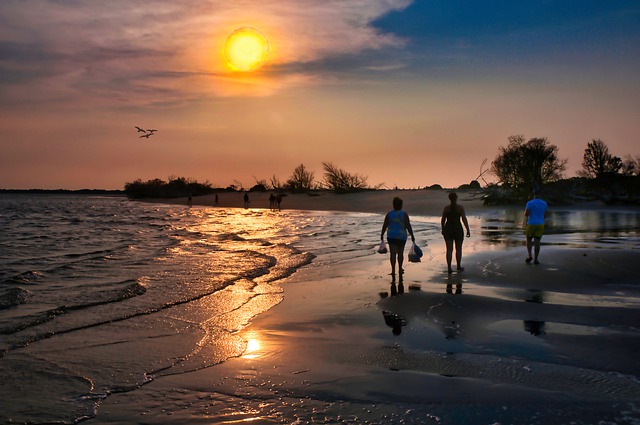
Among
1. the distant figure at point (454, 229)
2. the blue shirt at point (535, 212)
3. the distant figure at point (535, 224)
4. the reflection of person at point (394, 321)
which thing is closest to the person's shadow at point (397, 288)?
the reflection of person at point (394, 321)

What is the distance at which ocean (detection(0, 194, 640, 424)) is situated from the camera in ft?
18.7

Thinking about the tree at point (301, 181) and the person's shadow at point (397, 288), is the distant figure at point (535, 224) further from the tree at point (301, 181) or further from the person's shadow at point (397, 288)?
the tree at point (301, 181)

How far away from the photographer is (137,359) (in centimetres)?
643

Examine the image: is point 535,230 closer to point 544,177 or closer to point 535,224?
point 535,224

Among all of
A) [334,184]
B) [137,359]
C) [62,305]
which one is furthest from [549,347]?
[334,184]

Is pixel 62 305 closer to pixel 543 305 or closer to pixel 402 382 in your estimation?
pixel 402 382

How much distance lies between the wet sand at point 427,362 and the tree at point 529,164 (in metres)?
31.9

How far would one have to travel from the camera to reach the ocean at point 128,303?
5.71 m

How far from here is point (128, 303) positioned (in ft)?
32.6

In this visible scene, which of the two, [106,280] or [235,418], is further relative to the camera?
[106,280]

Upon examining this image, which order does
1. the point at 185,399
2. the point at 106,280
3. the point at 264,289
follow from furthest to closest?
the point at 106,280 → the point at 264,289 → the point at 185,399

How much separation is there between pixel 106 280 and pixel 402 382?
362 inches

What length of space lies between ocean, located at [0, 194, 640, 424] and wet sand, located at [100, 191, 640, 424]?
20.4 inches

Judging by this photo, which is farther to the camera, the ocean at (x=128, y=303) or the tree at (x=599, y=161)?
the tree at (x=599, y=161)
